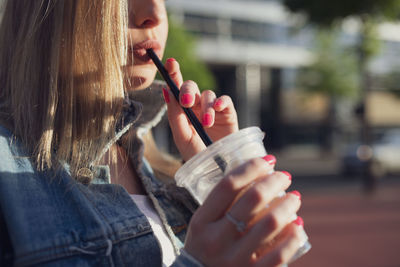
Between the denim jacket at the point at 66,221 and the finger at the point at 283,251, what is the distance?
5.9 inches

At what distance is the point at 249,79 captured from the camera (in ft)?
83.7

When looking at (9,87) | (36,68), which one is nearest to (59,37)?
(36,68)

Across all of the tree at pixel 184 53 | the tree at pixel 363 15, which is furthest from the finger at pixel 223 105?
the tree at pixel 184 53

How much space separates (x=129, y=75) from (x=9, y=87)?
0.37 m

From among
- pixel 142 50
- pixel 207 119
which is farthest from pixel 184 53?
pixel 207 119

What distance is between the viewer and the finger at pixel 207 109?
3.61 feet

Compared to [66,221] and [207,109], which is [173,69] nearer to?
[207,109]

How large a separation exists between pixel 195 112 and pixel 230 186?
0.56m

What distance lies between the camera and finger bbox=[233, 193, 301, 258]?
0.77 meters

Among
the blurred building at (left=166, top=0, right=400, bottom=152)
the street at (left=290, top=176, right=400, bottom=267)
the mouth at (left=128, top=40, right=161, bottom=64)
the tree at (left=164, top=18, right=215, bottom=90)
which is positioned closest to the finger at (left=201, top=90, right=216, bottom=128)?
the mouth at (left=128, top=40, right=161, bottom=64)

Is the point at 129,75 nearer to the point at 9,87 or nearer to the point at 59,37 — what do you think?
the point at 59,37

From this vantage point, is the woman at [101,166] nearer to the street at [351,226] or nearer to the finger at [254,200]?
the finger at [254,200]

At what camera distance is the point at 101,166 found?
1229 millimetres

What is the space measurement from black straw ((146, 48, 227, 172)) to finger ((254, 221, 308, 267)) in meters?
0.21
